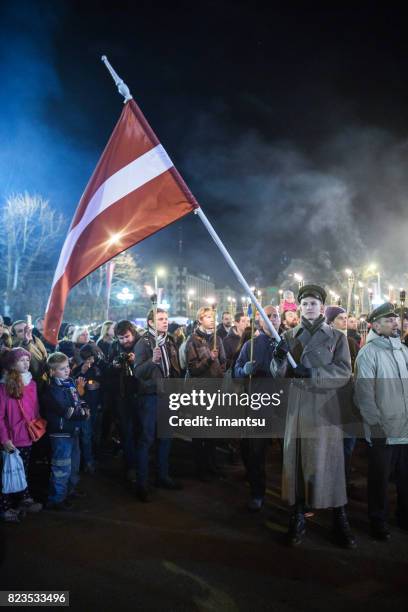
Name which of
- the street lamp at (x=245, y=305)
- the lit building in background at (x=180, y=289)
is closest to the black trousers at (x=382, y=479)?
the street lamp at (x=245, y=305)

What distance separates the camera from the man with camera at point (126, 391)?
6.56m

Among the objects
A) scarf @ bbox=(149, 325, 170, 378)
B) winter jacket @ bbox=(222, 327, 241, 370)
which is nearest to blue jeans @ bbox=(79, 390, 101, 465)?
scarf @ bbox=(149, 325, 170, 378)

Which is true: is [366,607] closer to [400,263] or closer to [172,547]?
[172,547]

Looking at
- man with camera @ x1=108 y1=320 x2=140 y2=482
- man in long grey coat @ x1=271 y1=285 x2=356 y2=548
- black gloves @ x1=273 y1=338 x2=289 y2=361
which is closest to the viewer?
black gloves @ x1=273 y1=338 x2=289 y2=361

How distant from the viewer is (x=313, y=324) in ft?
14.8

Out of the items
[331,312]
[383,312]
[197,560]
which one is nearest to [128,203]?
[383,312]

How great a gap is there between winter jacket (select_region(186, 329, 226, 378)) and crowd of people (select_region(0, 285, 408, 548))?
0.7 inches

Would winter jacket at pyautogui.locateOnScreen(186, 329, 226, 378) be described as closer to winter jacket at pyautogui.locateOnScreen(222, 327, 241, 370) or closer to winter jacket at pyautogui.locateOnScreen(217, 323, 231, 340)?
winter jacket at pyautogui.locateOnScreen(222, 327, 241, 370)

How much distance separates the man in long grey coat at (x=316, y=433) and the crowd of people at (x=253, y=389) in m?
0.01

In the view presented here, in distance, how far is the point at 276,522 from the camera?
4766mm

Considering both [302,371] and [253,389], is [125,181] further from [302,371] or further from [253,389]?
[253,389]

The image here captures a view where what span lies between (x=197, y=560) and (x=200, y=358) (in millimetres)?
3011

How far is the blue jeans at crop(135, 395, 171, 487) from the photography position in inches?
218

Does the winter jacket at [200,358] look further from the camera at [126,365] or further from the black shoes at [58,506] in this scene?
the black shoes at [58,506]
